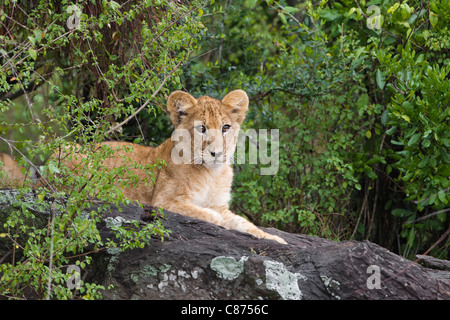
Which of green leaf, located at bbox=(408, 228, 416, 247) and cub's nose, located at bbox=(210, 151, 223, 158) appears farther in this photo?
green leaf, located at bbox=(408, 228, 416, 247)

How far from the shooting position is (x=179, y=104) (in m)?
5.70

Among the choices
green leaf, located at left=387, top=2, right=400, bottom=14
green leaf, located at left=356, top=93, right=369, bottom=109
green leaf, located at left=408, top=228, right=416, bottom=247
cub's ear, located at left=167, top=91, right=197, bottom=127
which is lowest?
green leaf, located at left=408, top=228, right=416, bottom=247

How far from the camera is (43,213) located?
178 inches

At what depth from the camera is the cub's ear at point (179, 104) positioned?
5629 millimetres

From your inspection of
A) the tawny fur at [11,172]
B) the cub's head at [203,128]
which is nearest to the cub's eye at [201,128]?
the cub's head at [203,128]

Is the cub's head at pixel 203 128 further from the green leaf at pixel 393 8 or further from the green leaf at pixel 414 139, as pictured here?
the green leaf at pixel 393 8

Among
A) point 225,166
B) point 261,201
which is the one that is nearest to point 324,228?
point 261,201

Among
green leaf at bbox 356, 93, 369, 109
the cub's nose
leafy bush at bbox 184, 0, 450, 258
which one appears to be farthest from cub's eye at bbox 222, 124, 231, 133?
green leaf at bbox 356, 93, 369, 109

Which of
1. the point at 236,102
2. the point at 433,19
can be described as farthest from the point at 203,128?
the point at 433,19

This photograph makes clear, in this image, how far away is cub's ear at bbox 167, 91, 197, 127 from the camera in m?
5.63

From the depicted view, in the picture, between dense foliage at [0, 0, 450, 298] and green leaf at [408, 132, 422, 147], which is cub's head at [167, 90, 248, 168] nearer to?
dense foliage at [0, 0, 450, 298]

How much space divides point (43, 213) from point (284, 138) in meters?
3.57

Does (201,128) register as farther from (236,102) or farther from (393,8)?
(393,8)
